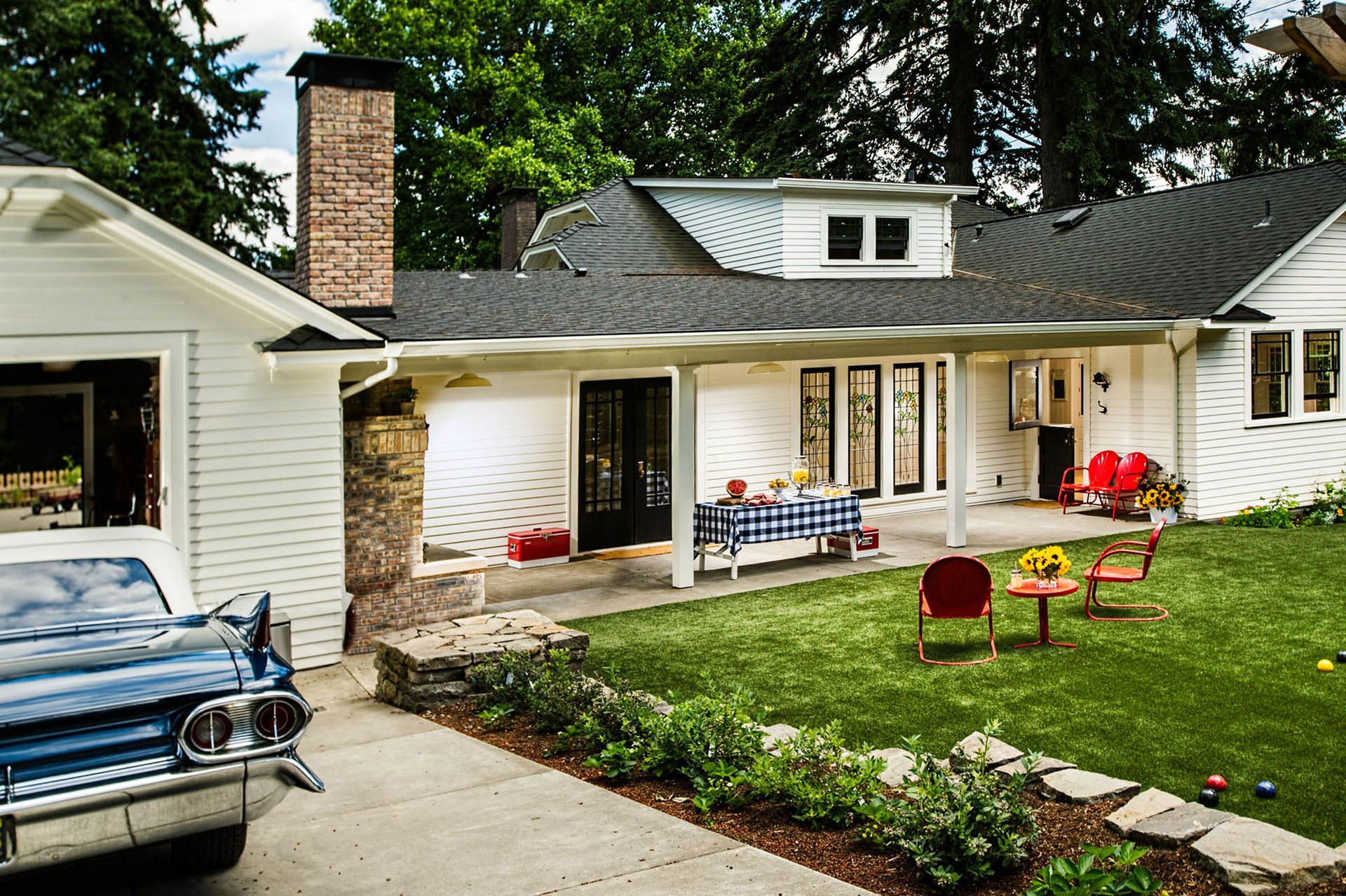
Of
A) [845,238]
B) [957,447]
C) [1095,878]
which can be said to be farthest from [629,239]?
[1095,878]

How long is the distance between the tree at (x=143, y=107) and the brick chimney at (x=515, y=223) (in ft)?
29.3

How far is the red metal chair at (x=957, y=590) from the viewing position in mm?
9352

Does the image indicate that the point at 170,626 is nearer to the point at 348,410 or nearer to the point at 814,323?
the point at 348,410

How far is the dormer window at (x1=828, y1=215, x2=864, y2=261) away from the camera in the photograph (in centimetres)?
1814

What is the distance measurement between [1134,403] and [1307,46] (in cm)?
1534

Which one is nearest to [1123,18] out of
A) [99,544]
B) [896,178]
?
[896,178]

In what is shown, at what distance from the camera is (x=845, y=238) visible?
18.3m

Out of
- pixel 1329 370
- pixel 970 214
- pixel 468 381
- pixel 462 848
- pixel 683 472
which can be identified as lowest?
pixel 462 848

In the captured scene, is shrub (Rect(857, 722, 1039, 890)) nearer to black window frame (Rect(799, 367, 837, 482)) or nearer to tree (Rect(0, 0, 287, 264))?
black window frame (Rect(799, 367, 837, 482))

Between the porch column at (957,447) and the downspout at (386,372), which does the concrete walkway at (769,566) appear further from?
the downspout at (386,372)

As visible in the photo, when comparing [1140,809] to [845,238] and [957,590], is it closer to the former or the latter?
[957,590]

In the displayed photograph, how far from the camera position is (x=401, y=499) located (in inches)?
409

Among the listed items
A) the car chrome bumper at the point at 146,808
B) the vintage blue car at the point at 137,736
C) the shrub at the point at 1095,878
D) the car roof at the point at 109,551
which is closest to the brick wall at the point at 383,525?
the car roof at the point at 109,551

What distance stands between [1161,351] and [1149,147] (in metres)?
16.3
